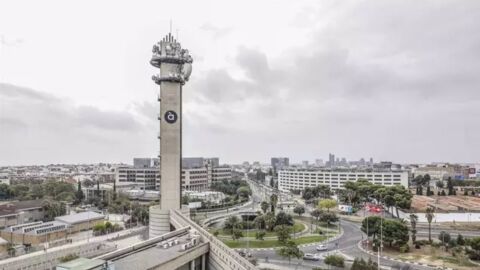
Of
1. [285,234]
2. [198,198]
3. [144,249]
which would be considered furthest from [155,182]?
[144,249]

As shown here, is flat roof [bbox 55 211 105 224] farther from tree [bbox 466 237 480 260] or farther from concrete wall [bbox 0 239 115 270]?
tree [bbox 466 237 480 260]

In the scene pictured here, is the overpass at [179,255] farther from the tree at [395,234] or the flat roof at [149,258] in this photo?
the tree at [395,234]

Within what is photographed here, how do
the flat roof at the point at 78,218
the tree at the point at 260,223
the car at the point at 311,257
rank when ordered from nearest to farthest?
the car at the point at 311,257 → the flat roof at the point at 78,218 → the tree at the point at 260,223

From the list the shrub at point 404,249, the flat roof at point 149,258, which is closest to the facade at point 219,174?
the shrub at point 404,249

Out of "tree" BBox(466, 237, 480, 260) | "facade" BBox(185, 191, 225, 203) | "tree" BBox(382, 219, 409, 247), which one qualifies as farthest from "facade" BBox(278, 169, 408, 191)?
"tree" BBox(466, 237, 480, 260)

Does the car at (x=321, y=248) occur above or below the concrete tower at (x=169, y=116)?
below

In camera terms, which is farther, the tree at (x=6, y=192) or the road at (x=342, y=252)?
the tree at (x=6, y=192)

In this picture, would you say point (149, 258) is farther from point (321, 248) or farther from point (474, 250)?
point (474, 250)
